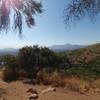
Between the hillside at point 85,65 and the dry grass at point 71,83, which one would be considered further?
the hillside at point 85,65

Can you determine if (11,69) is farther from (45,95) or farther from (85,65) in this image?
(85,65)

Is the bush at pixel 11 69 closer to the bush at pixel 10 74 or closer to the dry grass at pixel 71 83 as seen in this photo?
A: the bush at pixel 10 74

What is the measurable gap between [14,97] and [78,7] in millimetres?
5113

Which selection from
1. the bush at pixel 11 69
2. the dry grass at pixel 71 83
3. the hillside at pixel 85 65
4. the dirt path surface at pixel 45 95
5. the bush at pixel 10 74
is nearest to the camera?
the dirt path surface at pixel 45 95

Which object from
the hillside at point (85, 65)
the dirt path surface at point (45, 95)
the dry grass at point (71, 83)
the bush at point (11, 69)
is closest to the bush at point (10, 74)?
the bush at point (11, 69)

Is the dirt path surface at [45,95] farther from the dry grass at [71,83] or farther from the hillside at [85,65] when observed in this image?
the hillside at [85,65]

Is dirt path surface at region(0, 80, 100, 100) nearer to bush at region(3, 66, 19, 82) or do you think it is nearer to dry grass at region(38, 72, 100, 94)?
dry grass at region(38, 72, 100, 94)

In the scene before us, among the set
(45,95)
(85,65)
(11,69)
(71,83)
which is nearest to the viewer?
(45,95)

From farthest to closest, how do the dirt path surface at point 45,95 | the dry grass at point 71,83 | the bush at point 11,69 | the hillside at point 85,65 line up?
the hillside at point 85,65
the bush at point 11,69
the dry grass at point 71,83
the dirt path surface at point 45,95

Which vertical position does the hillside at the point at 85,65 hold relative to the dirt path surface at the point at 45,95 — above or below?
below

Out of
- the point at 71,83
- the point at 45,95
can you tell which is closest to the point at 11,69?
the point at 71,83

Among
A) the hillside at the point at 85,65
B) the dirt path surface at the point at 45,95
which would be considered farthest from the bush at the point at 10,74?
the dirt path surface at the point at 45,95

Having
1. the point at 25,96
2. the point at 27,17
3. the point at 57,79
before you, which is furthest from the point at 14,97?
the point at 27,17

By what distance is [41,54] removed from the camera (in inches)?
853
